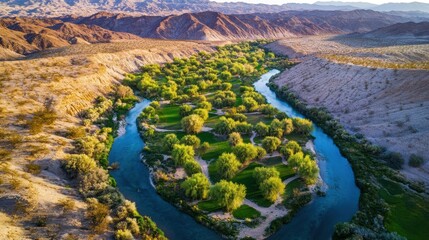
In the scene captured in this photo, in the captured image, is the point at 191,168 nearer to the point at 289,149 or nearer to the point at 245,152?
the point at 245,152

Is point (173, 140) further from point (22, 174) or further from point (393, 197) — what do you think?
point (393, 197)

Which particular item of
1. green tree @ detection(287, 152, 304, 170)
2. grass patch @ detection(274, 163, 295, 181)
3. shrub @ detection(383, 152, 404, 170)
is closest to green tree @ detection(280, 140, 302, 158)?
grass patch @ detection(274, 163, 295, 181)

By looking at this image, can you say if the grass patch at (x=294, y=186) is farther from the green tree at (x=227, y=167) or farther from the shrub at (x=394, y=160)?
the shrub at (x=394, y=160)

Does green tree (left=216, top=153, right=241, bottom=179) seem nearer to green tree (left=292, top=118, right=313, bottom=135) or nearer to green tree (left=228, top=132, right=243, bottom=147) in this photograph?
green tree (left=228, top=132, right=243, bottom=147)

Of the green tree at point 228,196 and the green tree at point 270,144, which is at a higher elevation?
the green tree at point 270,144

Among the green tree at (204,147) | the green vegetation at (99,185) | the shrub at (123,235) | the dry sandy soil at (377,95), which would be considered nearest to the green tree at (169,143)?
the green tree at (204,147)

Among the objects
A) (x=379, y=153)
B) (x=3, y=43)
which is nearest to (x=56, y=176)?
(x=379, y=153)
